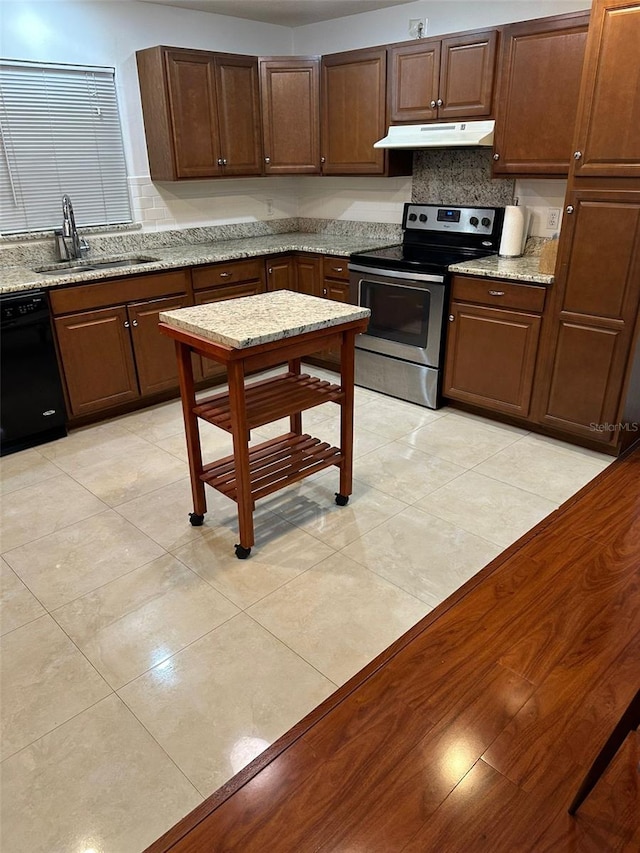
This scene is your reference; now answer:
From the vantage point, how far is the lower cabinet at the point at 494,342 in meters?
3.24

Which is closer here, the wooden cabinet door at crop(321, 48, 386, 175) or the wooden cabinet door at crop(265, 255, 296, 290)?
the wooden cabinet door at crop(321, 48, 386, 175)

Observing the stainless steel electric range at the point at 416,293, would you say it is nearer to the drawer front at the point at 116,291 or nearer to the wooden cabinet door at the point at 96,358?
the drawer front at the point at 116,291

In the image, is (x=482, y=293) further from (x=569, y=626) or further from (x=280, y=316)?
(x=569, y=626)

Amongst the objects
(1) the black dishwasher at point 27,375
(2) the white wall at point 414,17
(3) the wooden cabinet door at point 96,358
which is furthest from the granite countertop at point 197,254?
(2) the white wall at point 414,17

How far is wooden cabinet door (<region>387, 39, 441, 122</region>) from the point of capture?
353cm

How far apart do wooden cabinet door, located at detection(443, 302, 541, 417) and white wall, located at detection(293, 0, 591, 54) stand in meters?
1.68

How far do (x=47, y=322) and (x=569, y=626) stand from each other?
2905mm

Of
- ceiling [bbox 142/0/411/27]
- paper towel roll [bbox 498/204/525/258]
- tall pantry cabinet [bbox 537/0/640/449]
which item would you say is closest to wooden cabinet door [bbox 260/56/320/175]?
ceiling [bbox 142/0/411/27]

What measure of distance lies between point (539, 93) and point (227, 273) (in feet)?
6.95

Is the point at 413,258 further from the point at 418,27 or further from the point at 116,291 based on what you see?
the point at 116,291

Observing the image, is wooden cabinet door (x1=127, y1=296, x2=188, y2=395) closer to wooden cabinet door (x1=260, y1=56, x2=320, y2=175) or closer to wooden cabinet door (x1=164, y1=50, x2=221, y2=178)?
wooden cabinet door (x1=164, y1=50, x2=221, y2=178)

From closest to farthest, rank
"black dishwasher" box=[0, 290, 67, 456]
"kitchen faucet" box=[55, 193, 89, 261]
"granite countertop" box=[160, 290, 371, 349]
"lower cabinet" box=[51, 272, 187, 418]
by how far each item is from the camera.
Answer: "granite countertop" box=[160, 290, 371, 349] < "black dishwasher" box=[0, 290, 67, 456] < "lower cabinet" box=[51, 272, 187, 418] < "kitchen faucet" box=[55, 193, 89, 261]

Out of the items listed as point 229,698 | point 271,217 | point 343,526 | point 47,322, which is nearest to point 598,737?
point 229,698

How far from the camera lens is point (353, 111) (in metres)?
4.04
